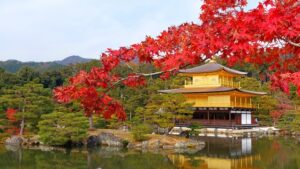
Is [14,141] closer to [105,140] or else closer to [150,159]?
[105,140]

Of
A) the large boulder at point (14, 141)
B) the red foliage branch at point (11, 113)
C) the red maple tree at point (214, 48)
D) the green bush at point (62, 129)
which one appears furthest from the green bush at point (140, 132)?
the red maple tree at point (214, 48)

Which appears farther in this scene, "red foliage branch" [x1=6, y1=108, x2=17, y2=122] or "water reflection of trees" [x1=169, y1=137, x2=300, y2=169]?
"red foliage branch" [x1=6, y1=108, x2=17, y2=122]

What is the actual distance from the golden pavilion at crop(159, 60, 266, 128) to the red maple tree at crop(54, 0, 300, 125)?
866 inches

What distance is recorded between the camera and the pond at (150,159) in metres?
11.9

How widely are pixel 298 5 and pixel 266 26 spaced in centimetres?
42

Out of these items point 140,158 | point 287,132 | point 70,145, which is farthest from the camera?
point 287,132

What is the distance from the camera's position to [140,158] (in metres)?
13.2

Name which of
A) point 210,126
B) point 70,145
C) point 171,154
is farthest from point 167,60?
point 210,126

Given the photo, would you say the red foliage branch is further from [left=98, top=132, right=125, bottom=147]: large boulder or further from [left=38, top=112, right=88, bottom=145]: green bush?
[left=98, top=132, right=125, bottom=147]: large boulder

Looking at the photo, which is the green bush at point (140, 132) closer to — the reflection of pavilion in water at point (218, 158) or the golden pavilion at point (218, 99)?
the reflection of pavilion in water at point (218, 158)

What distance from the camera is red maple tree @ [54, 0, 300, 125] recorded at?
8.91ft

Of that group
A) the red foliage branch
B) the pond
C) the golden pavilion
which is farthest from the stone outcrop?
the golden pavilion

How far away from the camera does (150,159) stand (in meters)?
13.0

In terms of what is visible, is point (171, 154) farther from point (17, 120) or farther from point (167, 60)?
point (167, 60)
